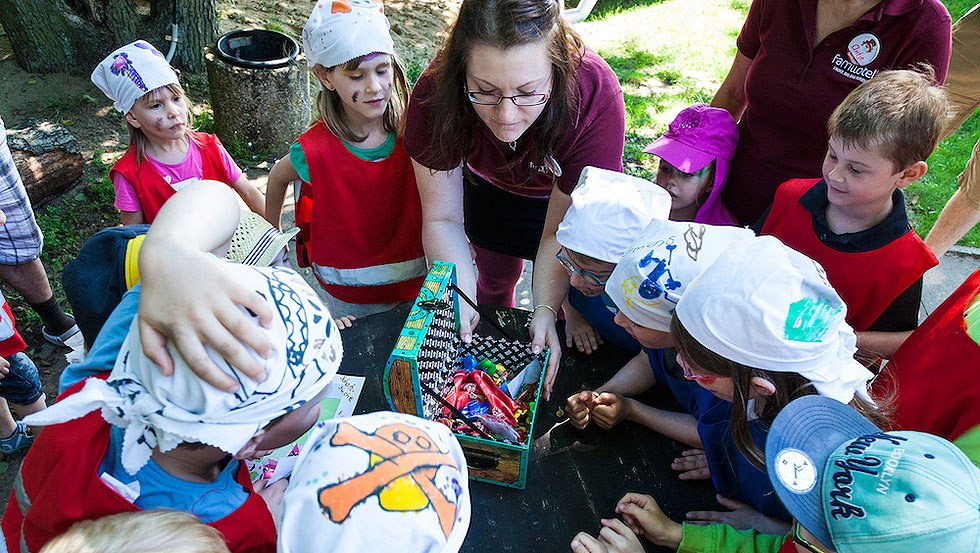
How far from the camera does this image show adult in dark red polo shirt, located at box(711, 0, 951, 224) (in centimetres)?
215

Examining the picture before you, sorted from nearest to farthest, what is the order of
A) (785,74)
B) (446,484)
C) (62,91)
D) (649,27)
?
(446,484), (785,74), (62,91), (649,27)

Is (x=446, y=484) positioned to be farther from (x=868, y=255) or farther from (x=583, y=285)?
(x=868, y=255)

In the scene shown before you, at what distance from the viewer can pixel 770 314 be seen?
1451 mm

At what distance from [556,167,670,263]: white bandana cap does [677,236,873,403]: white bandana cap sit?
446 mm

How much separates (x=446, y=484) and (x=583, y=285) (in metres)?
1.15

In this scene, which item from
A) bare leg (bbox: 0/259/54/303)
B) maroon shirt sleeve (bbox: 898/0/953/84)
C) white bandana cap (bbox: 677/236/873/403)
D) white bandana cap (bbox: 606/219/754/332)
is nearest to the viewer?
white bandana cap (bbox: 677/236/873/403)

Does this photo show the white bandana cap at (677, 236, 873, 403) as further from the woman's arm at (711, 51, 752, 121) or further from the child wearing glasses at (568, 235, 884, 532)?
the woman's arm at (711, 51, 752, 121)

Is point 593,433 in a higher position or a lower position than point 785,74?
lower

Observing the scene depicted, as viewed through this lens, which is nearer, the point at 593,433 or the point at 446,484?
the point at 446,484

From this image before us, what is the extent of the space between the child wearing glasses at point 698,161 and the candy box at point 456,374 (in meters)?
1.09

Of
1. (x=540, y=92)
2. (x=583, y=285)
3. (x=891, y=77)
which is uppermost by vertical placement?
(x=891, y=77)

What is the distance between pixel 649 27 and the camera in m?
7.89

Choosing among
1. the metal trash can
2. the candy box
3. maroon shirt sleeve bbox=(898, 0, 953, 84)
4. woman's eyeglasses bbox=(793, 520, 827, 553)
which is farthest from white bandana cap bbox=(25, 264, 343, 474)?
the metal trash can

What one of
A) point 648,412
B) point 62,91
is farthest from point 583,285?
point 62,91
